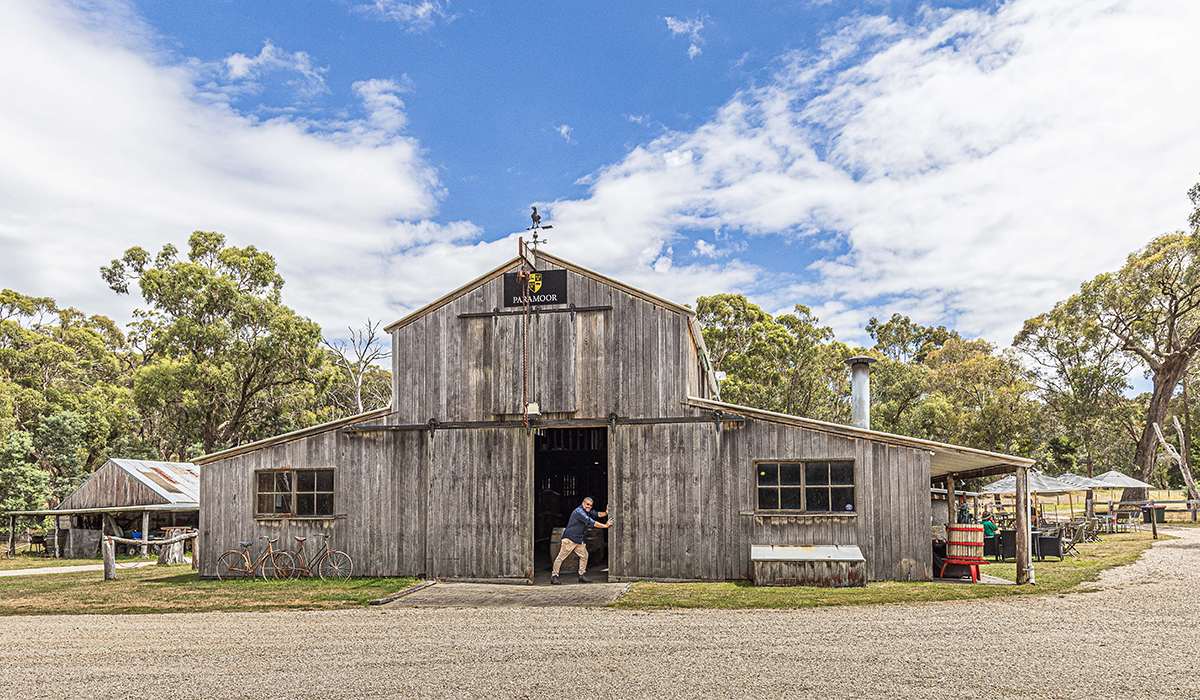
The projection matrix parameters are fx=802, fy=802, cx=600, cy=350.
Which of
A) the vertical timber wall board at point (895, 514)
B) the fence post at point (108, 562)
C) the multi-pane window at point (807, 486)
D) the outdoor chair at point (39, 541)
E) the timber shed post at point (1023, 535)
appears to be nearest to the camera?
the timber shed post at point (1023, 535)

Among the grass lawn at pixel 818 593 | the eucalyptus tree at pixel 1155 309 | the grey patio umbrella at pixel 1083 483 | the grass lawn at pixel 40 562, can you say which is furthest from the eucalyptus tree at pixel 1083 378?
the grass lawn at pixel 40 562

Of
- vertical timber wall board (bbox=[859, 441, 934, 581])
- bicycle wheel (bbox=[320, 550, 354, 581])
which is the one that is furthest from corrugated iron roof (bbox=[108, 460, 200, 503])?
vertical timber wall board (bbox=[859, 441, 934, 581])

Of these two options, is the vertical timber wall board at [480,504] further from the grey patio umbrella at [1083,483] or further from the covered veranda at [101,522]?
the grey patio umbrella at [1083,483]

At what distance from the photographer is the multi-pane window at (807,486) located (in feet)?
46.9

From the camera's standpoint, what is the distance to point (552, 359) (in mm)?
15320

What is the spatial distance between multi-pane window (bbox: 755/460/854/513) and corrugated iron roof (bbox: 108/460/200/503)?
19129 millimetres

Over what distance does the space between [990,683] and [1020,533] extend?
7.92 metres

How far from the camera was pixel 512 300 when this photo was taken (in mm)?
15539

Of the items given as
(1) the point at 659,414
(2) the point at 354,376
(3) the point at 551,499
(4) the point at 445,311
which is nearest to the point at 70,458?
(2) the point at 354,376

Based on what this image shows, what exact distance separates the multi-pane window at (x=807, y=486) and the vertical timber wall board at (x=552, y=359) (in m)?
2.10

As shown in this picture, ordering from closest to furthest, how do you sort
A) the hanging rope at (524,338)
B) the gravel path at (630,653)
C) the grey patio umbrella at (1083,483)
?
1. the gravel path at (630,653)
2. the hanging rope at (524,338)
3. the grey patio umbrella at (1083,483)

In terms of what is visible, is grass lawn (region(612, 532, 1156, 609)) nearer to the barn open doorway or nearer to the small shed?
the barn open doorway

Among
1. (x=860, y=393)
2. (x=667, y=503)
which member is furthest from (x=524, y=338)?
(x=860, y=393)

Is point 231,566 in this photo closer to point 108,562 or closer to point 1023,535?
point 108,562
